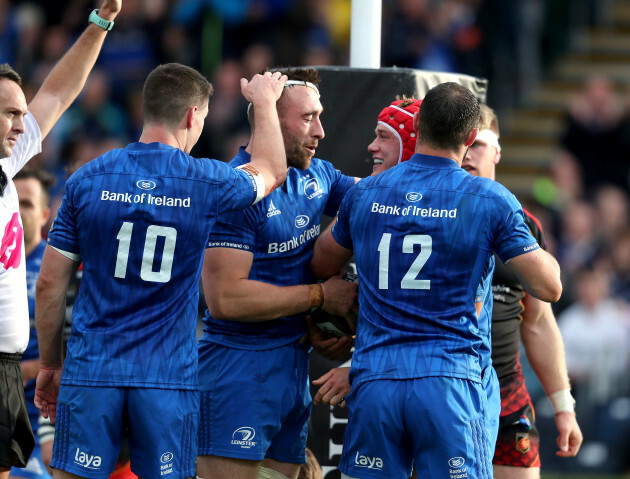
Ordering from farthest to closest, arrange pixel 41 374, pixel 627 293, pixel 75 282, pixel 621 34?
pixel 621 34 < pixel 627 293 < pixel 75 282 < pixel 41 374

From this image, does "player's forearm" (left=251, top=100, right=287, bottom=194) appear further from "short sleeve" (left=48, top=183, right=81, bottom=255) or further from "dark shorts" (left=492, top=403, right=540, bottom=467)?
"dark shorts" (left=492, top=403, right=540, bottom=467)

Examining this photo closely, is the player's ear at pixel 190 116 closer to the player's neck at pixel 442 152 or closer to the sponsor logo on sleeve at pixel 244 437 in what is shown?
the player's neck at pixel 442 152

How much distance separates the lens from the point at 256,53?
12648 mm

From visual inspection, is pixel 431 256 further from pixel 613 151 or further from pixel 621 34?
pixel 621 34

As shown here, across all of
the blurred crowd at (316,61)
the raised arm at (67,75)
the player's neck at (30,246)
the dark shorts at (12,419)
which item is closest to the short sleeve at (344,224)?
the dark shorts at (12,419)

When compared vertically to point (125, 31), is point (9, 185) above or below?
below

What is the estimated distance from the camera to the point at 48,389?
468 centimetres

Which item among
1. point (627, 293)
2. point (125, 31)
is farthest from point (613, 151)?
point (125, 31)

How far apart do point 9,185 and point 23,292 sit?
1.68 feet

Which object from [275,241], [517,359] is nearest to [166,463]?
[275,241]

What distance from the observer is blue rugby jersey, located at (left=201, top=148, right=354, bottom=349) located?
15.5 feet

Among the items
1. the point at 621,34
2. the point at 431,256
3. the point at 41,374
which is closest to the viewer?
the point at 431,256

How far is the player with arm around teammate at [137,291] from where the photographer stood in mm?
4312

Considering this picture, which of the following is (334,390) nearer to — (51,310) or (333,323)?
(333,323)
